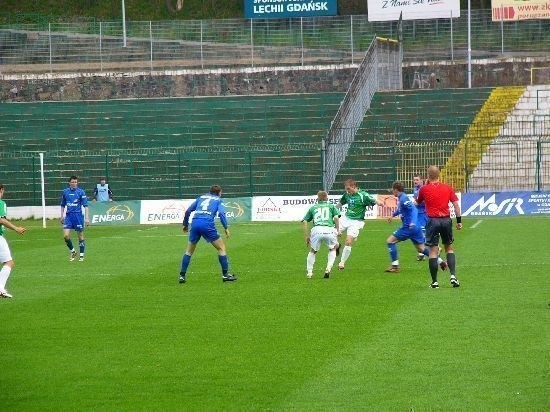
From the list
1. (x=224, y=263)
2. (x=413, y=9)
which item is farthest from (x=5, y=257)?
(x=413, y=9)

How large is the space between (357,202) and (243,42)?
3273 cm

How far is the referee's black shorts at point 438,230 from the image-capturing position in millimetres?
19016

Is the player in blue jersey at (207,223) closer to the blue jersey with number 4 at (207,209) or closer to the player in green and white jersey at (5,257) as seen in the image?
the blue jersey with number 4 at (207,209)

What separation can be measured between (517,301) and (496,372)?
5635 millimetres

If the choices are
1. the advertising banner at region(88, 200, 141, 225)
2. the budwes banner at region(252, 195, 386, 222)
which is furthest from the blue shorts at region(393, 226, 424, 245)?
the advertising banner at region(88, 200, 141, 225)

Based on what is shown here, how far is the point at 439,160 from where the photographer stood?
44.1 meters

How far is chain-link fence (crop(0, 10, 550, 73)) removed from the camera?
178 feet

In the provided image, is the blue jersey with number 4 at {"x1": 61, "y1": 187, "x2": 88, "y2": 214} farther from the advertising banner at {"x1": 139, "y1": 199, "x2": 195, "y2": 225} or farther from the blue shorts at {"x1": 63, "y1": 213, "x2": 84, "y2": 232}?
the advertising banner at {"x1": 139, "y1": 199, "x2": 195, "y2": 225}

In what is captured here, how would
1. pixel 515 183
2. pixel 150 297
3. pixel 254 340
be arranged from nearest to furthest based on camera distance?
1. pixel 254 340
2. pixel 150 297
3. pixel 515 183

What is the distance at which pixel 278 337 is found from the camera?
1449cm

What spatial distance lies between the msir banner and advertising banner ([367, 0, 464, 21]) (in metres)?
2.27

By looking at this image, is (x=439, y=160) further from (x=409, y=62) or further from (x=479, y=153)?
(x=409, y=62)

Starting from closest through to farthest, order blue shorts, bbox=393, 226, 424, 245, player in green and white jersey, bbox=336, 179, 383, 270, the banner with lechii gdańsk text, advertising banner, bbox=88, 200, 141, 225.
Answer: blue shorts, bbox=393, 226, 424, 245, player in green and white jersey, bbox=336, 179, 383, 270, advertising banner, bbox=88, 200, 141, 225, the banner with lechii gdańsk text

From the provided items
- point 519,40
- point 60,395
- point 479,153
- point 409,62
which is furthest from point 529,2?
point 60,395
